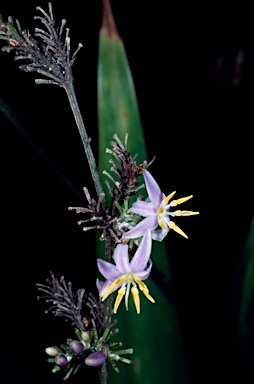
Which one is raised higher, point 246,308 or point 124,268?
point 124,268

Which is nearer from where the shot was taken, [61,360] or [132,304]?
[61,360]

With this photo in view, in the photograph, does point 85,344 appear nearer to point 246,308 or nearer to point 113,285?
point 113,285

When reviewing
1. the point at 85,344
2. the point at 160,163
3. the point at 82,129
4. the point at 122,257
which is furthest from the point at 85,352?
the point at 160,163

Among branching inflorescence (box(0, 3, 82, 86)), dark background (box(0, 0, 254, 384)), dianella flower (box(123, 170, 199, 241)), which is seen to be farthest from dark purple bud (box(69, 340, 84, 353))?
dark background (box(0, 0, 254, 384))

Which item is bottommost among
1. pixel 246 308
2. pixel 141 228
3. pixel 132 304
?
pixel 246 308

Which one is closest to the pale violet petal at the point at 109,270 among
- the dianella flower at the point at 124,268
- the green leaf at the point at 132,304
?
the dianella flower at the point at 124,268

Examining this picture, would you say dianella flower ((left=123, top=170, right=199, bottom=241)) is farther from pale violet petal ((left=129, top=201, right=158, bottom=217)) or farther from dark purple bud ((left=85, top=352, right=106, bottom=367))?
dark purple bud ((left=85, top=352, right=106, bottom=367))
